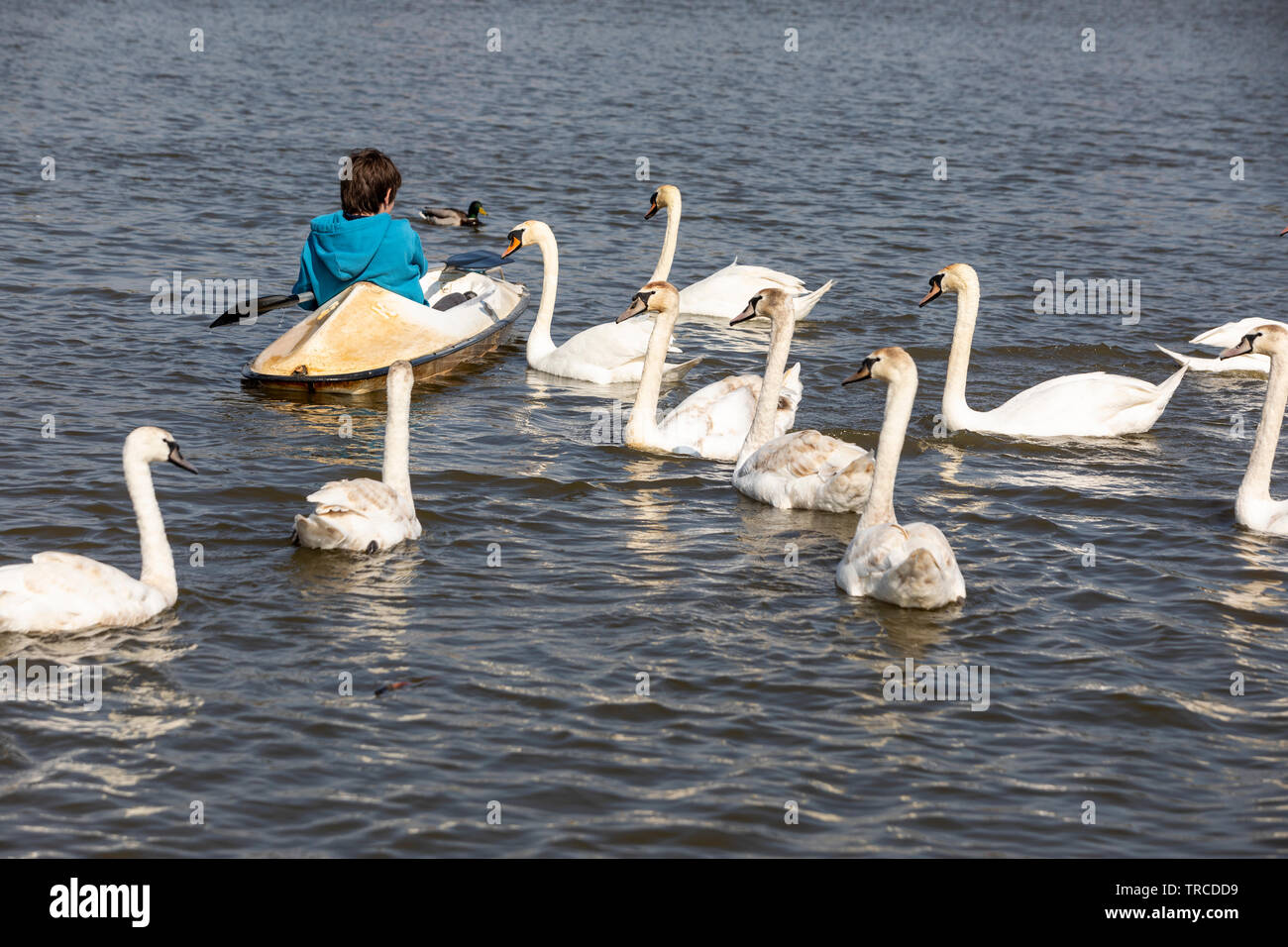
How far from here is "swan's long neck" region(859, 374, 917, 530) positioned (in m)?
8.40

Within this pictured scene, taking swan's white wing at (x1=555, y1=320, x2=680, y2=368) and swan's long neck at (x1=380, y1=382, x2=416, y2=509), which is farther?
swan's white wing at (x1=555, y1=320, x2=680, y2=368)

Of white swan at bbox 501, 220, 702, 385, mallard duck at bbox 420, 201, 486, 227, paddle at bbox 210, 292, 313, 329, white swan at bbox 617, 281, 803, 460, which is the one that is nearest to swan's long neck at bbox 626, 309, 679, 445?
white swan at bbox 617, 281, 803, 460

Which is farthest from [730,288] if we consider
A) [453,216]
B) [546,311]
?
[453,216]

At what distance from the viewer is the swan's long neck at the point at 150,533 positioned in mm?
7406

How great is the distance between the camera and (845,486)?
362 inches

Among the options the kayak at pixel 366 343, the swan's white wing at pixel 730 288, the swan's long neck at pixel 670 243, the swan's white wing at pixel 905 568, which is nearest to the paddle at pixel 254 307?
the kayak at pixel 366 343

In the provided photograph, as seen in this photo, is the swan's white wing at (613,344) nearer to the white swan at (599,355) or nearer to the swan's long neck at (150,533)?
the white swan at (599,355)

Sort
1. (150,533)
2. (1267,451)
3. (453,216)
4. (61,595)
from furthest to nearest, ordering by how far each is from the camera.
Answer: (453,216) → (1267,451) → (150,533) → (61,595)

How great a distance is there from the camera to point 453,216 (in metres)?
17.6

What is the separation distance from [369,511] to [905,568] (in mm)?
2787

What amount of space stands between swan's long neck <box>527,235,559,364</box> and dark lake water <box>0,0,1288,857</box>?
235 millimetres

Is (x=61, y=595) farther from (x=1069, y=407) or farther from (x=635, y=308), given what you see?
(x=1069, y=407)

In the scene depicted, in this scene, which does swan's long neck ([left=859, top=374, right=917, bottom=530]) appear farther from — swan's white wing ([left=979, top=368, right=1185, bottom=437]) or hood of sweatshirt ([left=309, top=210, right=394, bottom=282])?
hood of sweatshirt ([left=309, top=210, right=394, bottom=282])

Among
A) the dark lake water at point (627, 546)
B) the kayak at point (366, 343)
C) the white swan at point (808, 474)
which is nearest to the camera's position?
the dark lake water at point (627, 546)
